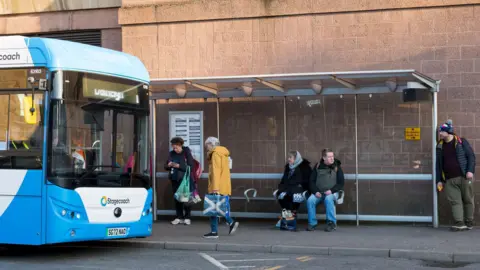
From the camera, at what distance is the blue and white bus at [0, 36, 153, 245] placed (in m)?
10.6

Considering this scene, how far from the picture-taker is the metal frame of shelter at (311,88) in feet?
44.4

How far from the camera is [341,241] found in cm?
1244

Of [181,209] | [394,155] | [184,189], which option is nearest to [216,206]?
[184,189]

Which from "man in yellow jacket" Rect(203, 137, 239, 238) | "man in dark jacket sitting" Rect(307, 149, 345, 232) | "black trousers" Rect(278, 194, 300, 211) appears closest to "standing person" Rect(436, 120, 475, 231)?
"man in dark jacket sitting" Rect(307, 149, 345, 232)

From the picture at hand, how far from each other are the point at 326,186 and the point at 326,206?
15.5 inches

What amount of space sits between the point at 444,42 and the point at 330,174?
11.0 feet

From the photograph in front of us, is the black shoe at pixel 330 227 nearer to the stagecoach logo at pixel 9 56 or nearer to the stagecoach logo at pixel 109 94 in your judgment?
the stagecoach logo at pixel 109 94

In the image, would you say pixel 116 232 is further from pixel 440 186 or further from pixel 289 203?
pixel 440 186

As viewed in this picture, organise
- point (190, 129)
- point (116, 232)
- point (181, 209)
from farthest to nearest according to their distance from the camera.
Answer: point (190, 129), point (181, 209), point (116, 232)

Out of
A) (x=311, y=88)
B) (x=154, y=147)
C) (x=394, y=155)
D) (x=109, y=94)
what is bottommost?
(x=394, y=155)

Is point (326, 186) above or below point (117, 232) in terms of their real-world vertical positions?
above

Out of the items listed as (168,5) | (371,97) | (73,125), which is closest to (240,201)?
(371,97)

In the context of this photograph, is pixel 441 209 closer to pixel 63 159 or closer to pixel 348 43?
pixel 348 43

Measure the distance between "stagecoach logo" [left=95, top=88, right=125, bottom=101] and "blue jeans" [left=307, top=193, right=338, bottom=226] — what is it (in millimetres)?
4211
